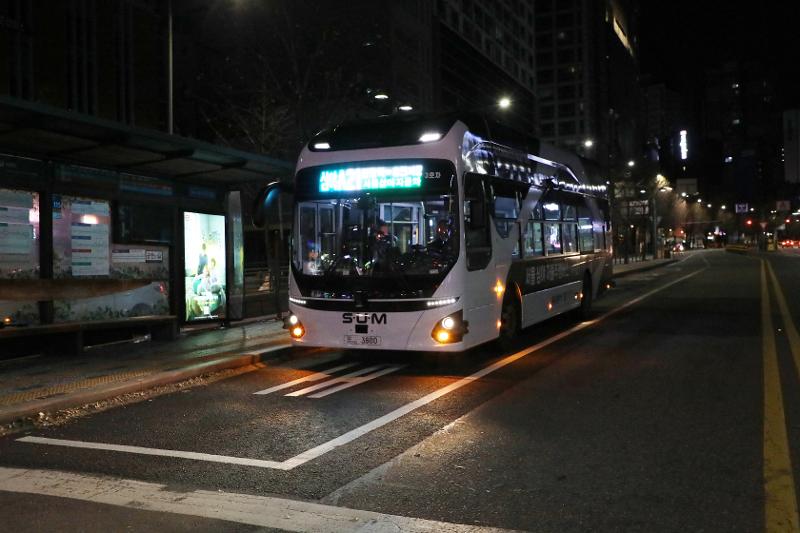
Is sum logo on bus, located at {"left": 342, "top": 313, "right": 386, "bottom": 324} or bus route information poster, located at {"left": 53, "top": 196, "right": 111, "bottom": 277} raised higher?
bus route information poster, located at {"left": 53, "top": 196, "right": 111, "bottom": 277}

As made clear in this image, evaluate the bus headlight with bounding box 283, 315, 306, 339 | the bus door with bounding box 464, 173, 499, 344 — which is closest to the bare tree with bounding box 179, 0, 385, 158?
the bus headlight with bounding box 283, 315, 306, 339

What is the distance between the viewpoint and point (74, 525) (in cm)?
442

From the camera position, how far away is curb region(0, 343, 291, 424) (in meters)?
7.34

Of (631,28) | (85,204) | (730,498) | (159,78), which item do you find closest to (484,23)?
(159,78)

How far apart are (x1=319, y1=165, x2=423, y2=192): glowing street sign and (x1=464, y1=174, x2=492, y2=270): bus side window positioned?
2.34 feet

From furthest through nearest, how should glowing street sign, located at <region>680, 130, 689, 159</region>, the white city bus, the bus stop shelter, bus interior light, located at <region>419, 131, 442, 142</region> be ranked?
glowing street sign, located at <region>680, 130, 689, 159</region>, the bus stop shelter, bus interior light, located at <region>419, 131, 442, 142</region>, the white city bus

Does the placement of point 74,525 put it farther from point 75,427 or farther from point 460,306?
point 460,306

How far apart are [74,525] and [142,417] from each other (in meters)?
3.12

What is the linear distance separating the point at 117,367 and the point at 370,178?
4448 mm

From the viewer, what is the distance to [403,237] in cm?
930

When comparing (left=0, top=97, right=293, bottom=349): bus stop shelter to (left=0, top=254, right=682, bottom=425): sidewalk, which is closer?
(left=0, top=254, right=682, bottom=425): sidewalk

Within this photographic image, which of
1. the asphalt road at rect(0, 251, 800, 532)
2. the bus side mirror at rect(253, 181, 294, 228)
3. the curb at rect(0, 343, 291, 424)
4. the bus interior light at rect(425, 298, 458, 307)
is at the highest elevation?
the bus side mirror at rect(253, 181, 294, 228)

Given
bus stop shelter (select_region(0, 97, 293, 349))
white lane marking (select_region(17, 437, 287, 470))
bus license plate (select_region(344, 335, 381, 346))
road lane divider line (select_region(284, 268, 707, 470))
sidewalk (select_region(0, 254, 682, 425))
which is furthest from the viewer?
bus stop shelter (select_region(0, 97, 293, 349))

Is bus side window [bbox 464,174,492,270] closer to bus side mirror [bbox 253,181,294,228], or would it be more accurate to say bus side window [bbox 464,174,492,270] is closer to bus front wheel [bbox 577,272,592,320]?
bus side mirror [bbox 253,181,294,228]
